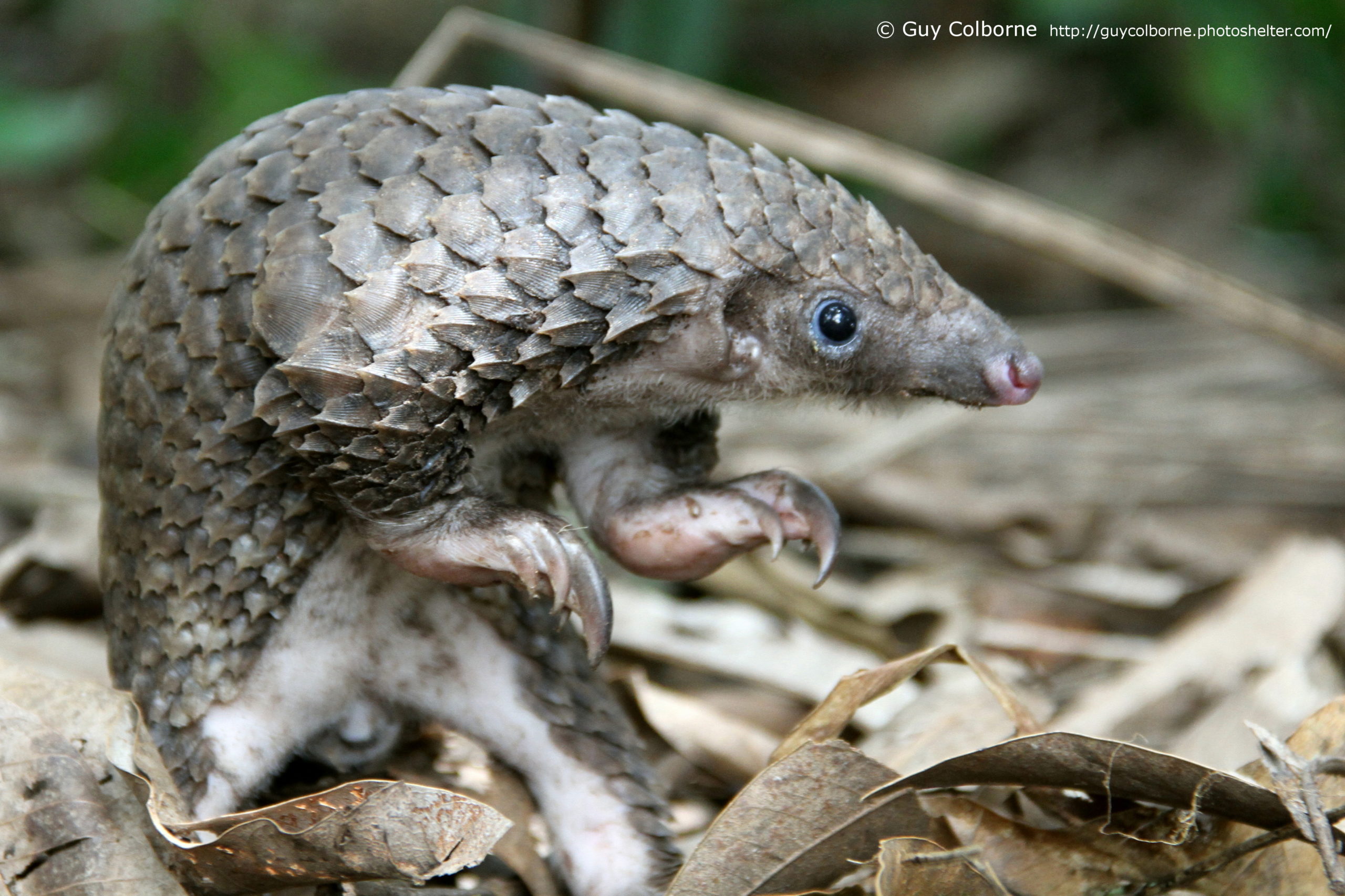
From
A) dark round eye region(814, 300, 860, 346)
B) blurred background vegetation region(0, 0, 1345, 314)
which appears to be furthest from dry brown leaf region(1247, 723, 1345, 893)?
blurred background vegetation region(0, 0, 1345, 314)

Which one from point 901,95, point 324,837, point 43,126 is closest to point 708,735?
point 324,837

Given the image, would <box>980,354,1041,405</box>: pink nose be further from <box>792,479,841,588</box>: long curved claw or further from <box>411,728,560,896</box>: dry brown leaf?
<box>411,728,560,896</box>: dry brown leaf

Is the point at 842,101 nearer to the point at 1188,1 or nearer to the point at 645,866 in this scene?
the point at 1188,1

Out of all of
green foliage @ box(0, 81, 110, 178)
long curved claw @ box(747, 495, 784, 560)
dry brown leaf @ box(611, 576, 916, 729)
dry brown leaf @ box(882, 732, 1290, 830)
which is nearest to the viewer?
dry brown leaf @ box(882, 732, 1290, 830)

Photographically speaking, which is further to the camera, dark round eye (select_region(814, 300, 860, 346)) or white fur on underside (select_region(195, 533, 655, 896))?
white fur on underside (select_region(195, 533, 655, 896))

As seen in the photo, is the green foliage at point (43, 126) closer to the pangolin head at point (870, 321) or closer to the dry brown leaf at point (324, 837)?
the dry brown leaf at point (324, 837)
